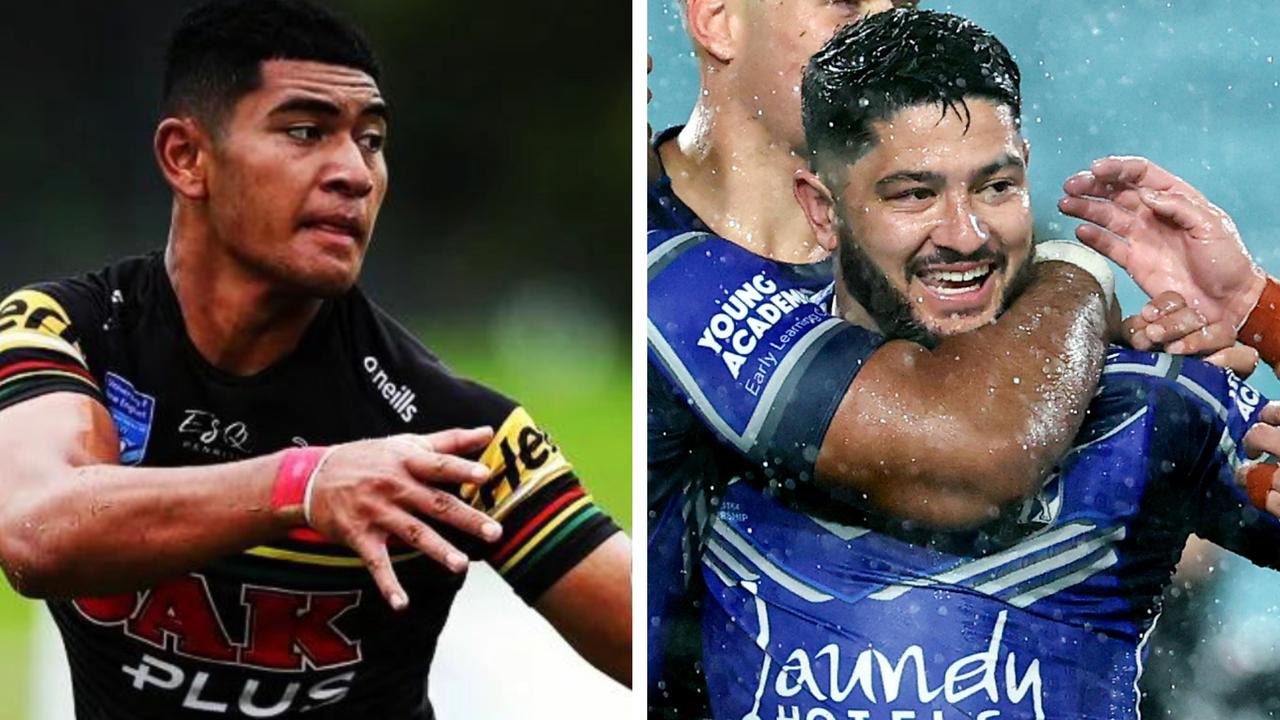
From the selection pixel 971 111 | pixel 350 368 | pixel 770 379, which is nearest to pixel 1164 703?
pixel 770 379

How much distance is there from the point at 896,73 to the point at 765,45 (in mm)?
210

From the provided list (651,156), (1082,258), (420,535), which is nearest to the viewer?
(420,535)

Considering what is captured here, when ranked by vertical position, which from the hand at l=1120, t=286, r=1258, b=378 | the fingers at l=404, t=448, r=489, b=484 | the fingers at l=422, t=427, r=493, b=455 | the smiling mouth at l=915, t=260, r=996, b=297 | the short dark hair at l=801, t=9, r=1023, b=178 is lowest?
the fingers at l=404, t=448, r=489, b=484

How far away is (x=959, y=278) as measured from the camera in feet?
8.25

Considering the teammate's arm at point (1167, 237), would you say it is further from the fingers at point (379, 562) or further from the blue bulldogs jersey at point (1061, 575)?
the fingers at point (379, 562)

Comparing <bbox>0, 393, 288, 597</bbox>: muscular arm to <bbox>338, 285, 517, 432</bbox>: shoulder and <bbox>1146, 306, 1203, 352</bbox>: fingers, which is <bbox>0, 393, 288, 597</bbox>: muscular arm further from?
<bbox>1146, 306, 1203, 352</bbox>: fingers

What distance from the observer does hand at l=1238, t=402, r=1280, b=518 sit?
2.49 meters

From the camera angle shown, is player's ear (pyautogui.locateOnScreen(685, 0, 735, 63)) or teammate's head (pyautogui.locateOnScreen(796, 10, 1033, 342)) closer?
teammate's head (pyautogui.locateOnScreen(796, 10, 1033, 342))

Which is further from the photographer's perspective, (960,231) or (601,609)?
(601,609)

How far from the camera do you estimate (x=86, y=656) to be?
2564 mm

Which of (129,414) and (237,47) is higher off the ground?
(237,47)

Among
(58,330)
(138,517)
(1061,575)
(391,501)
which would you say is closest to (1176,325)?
(1061,575)

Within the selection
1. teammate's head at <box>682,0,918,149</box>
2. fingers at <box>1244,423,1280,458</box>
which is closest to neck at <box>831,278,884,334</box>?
teammate's head at <box>682,0,918,149</box>

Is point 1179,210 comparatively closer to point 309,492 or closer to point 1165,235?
point 1165,235
